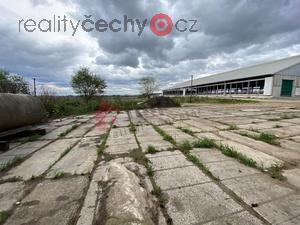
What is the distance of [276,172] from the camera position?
6.56ft

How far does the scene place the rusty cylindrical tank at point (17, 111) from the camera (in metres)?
3.87

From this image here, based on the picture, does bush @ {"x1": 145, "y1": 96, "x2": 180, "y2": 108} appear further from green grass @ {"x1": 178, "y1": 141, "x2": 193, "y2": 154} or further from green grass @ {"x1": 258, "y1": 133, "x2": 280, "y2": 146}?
green grass @ {"x1": 178, "y1": 141, "x2": 193, "y2": 154}

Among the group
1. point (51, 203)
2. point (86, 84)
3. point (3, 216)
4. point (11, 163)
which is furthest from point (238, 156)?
point (86, 84)

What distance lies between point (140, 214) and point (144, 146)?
197 cm

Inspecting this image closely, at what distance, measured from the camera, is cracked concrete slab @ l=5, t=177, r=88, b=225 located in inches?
54.4

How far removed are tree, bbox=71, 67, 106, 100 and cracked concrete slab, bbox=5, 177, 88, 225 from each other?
22.9 m

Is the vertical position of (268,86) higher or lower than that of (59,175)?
higher

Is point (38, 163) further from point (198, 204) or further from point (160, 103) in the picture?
point (160, 103)

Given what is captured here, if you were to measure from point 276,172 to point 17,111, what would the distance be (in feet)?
17.8

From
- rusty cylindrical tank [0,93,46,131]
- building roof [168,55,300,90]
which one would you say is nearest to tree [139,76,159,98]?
building roof [168,55,300,90]

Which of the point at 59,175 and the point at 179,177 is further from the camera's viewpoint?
the point at 59,175

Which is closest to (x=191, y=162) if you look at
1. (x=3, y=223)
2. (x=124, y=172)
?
(x=124, y=172)

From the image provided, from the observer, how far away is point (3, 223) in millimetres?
1360

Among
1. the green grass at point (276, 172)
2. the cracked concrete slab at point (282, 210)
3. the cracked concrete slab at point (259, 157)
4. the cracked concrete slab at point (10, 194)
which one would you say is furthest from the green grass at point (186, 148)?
the cracked concrete slab at point (10, 194)
